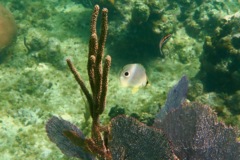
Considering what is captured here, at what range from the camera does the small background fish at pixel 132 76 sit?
4441mm

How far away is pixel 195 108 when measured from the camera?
375 cm

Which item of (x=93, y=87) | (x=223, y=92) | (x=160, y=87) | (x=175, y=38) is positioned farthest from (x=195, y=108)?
(x=175, y=38)

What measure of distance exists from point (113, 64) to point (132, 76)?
366 cm

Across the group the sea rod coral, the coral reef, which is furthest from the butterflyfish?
the coral reef

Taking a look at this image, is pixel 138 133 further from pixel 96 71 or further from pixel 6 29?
pixel 6 29

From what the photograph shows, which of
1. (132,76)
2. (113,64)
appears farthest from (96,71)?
(113,64)

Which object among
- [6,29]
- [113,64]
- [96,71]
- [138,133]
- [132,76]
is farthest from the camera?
[6,29]

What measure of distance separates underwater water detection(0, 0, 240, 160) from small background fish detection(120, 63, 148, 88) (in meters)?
1.41

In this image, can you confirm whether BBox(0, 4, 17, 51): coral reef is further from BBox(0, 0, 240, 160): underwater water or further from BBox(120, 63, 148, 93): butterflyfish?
BBox(120, 63, 148, 93): butterflyfish

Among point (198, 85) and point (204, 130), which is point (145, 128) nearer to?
point (204, 130)

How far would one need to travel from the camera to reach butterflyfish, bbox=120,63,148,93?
4.44 meters

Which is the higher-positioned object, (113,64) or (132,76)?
(132,76)

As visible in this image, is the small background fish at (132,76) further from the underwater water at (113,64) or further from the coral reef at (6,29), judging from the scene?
the coral reef at (6,29)

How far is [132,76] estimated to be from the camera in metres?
4.47
